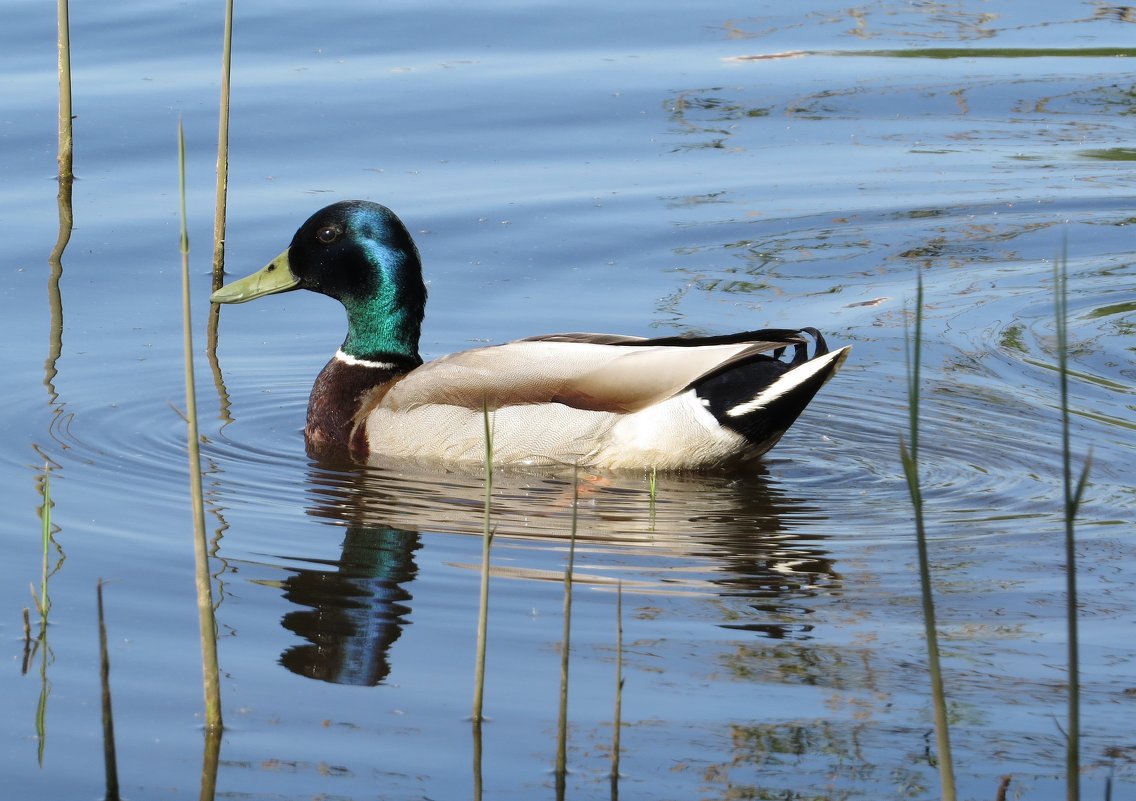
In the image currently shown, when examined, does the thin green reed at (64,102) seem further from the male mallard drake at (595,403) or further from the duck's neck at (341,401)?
the male mallard drake at (595,403)

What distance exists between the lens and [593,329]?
27.5 ft

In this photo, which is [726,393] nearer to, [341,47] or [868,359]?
[868,359]

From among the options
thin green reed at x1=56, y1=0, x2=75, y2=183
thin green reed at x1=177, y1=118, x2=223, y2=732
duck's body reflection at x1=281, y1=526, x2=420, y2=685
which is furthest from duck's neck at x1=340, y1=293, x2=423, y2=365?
thin green reed at x1=177, y1=118, x2=223, y2=732

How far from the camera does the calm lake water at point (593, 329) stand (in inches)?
169

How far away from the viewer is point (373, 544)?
19.2 feet

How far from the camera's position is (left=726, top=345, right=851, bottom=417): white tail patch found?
263 inches

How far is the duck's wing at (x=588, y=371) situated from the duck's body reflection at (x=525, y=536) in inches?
12.1

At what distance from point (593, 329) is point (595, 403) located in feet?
4.44

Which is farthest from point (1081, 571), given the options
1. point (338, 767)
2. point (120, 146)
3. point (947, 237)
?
point (120, 146)

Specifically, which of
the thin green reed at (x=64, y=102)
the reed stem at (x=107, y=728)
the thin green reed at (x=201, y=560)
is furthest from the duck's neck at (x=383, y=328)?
the reed stem at (x=107, y=728)

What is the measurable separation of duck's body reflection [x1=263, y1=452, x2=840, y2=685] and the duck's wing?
1.01 feet

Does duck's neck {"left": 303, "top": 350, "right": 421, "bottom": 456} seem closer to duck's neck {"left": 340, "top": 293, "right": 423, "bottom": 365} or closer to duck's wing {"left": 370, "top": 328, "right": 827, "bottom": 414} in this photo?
duck's neck {"left": 340, "top": 293, "right": 423, "bottom": 365}

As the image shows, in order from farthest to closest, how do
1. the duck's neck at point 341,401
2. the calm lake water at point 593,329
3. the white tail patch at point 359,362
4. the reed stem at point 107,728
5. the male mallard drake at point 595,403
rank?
1. the white tail patch at point 359,362
2. the duck's neck at point 341,401
3. the male mallard drake at point 595,403
4. the calm lake water at point 593,329
5. the reed stem at point 107,728

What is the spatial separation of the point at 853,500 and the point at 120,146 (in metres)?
6.00
